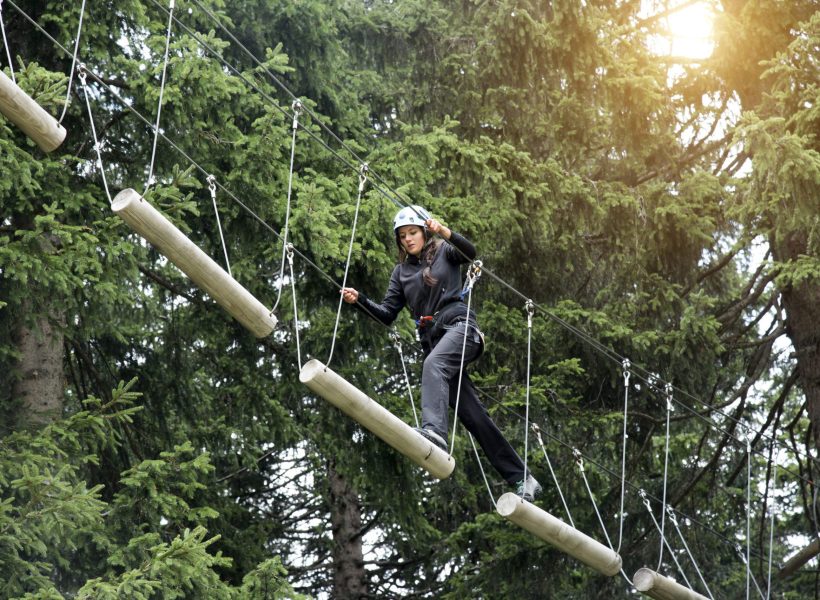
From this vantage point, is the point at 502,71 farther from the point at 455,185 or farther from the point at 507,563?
the point at 507,563

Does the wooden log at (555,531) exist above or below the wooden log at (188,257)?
below

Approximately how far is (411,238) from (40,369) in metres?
3.83

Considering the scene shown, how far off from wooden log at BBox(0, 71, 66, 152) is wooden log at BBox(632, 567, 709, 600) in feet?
12.8

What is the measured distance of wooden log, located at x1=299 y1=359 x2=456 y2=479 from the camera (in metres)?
5.62

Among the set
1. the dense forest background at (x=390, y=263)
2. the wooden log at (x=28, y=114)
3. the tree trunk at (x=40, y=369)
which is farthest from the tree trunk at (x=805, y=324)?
the wooden log at (x=28, y=114)

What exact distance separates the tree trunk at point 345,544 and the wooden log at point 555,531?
20.6 ft

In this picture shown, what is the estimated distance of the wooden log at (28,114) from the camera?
5141 millimetres

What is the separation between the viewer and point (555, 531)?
6.76 m

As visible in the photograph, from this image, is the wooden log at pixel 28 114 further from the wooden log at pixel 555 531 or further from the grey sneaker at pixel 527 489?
the grey sneaker at pixel 527 489

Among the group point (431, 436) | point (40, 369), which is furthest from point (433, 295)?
point (40, 369)

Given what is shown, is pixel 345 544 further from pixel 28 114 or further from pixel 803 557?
pixel 28 114

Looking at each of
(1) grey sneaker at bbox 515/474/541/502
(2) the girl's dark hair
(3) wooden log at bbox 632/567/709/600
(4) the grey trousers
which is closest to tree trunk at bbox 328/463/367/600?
(3) wooden log at bbox 632/567/709/600

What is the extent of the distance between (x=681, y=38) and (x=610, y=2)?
699 millimetres

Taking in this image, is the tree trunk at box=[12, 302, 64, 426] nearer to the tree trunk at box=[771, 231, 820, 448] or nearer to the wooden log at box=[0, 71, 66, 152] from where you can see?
the wooden log at box=[0, 71, 66, 152]
